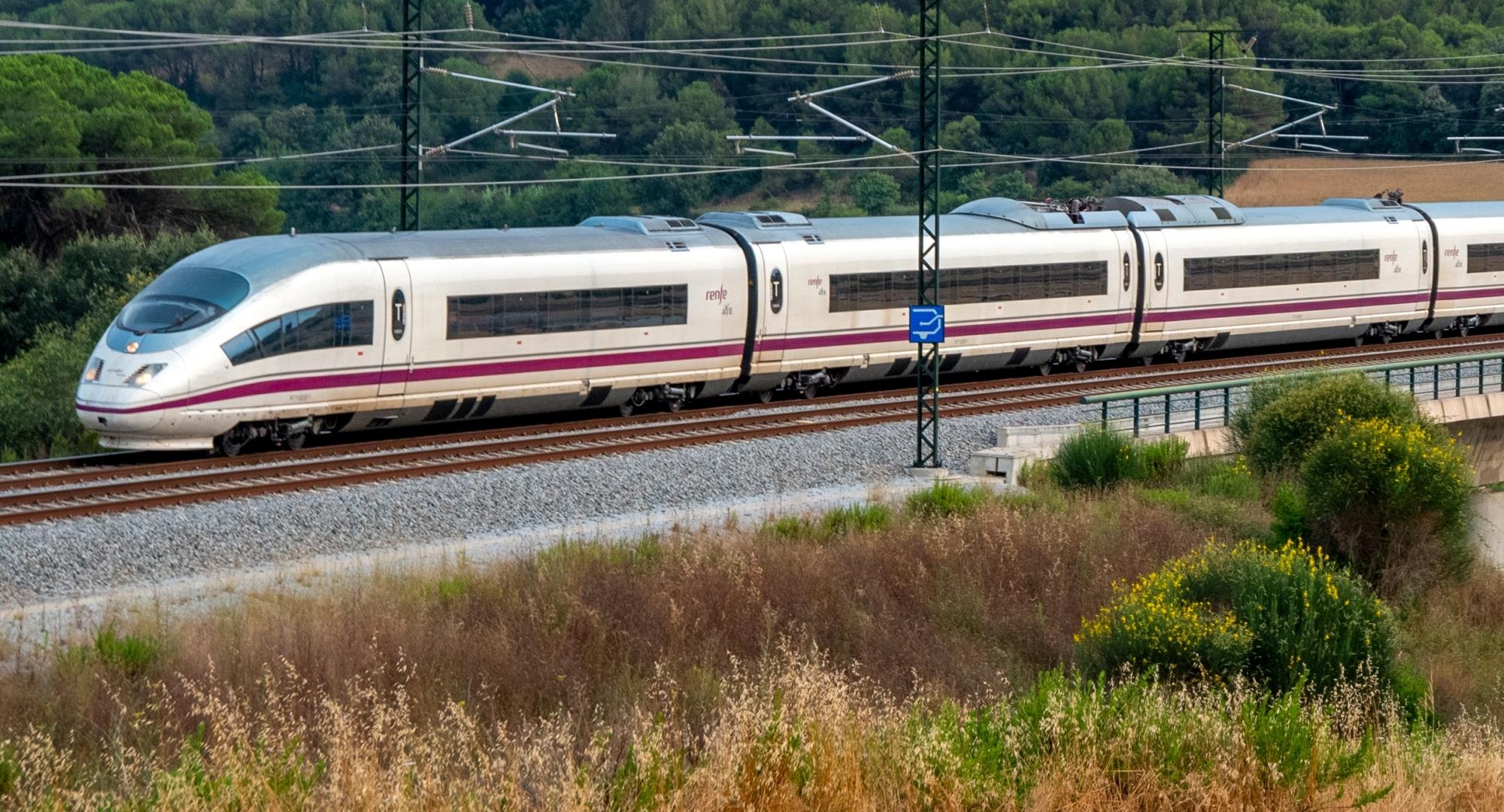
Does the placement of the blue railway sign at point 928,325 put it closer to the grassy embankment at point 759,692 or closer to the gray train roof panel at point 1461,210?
the grassy embankment at point 759,692

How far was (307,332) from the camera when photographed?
22.7 meters

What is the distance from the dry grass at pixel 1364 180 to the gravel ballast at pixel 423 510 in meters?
62.2

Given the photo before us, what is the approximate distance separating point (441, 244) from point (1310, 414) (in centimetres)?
1184

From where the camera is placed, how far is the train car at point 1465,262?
3788 cm

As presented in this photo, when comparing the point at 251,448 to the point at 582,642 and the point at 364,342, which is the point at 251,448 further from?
the point at 582,642

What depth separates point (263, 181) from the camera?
6331 centimetres

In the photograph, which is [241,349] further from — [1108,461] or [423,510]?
[1108,461]

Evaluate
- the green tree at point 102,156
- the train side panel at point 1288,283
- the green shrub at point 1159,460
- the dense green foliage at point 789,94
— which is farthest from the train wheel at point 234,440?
the dense green foliage at point 789,94

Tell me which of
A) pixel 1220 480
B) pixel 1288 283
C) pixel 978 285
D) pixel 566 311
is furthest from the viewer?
pixel 1288 283

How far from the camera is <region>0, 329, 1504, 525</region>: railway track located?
65.2 ft

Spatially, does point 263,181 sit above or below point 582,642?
above

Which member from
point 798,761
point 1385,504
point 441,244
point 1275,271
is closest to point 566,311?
point 441,244

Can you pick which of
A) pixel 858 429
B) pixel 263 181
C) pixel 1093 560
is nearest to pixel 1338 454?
pixel 1093 560

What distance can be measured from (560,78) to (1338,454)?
90540mm
